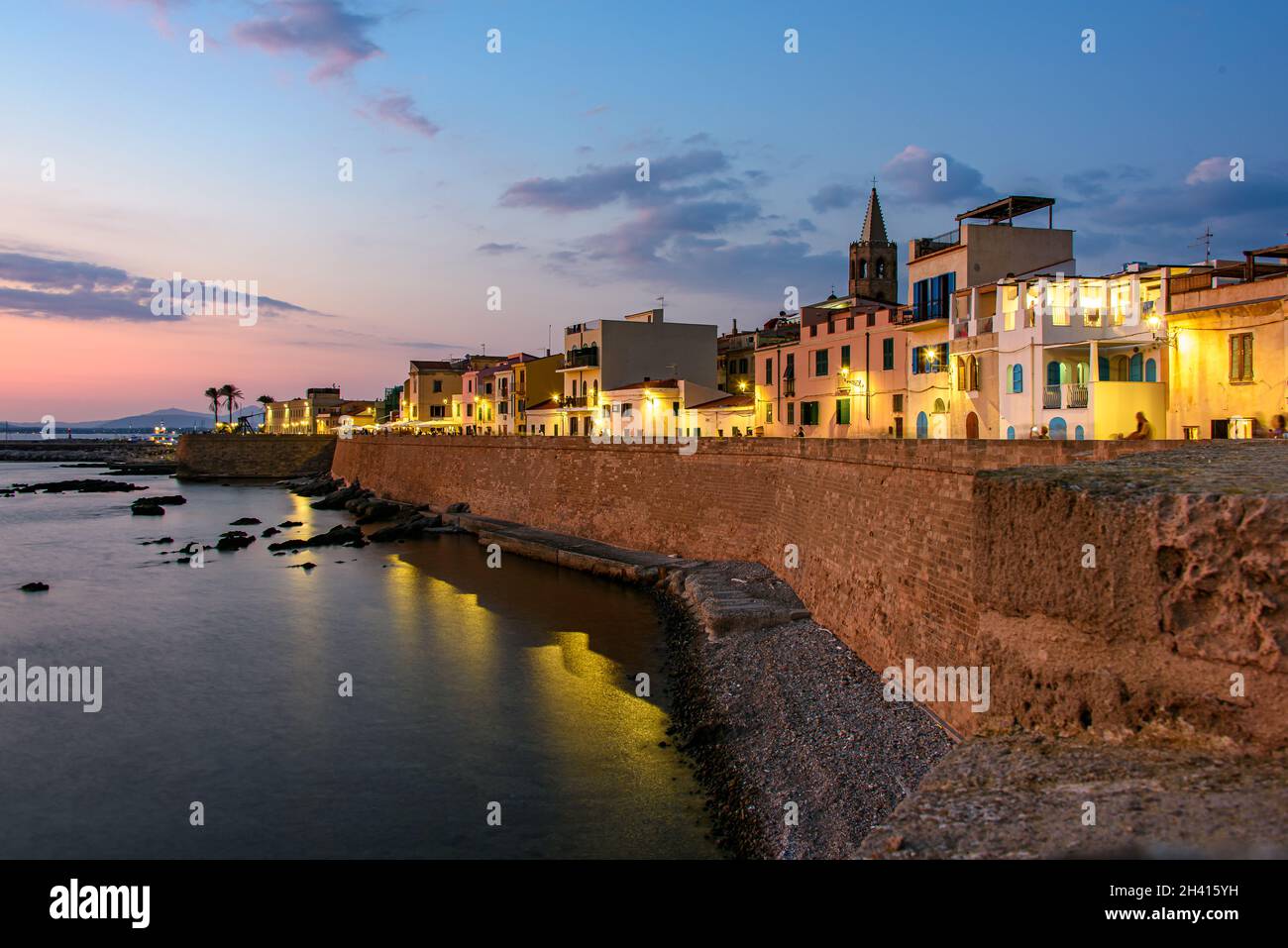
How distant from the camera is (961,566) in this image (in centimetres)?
1170

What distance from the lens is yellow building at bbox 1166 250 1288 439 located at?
1842cm

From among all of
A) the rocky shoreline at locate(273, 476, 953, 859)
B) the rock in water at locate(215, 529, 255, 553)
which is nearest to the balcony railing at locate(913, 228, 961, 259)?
the rocky shoreline at locate(273, 476, 953, 859)

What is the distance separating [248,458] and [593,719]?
76771 mm

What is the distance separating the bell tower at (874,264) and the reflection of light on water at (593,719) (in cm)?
4474

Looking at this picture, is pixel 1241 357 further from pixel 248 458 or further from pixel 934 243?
pixel 248 458

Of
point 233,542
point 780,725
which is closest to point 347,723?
point 780,725

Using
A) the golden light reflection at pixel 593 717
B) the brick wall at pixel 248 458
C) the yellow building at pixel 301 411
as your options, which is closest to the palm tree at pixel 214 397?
the yellow building at pixel 301 411

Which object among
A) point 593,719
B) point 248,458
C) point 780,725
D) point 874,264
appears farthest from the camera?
point 248,458

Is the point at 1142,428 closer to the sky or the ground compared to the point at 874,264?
closer to the ground

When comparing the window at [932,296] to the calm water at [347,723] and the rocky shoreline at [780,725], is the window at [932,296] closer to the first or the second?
the rocky shoreline at [780,725]

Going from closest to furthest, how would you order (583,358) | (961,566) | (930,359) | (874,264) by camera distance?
(961,566) < (930,359) < (583,358) < (874,264)

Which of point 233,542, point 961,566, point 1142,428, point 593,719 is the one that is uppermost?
point 1142,428
